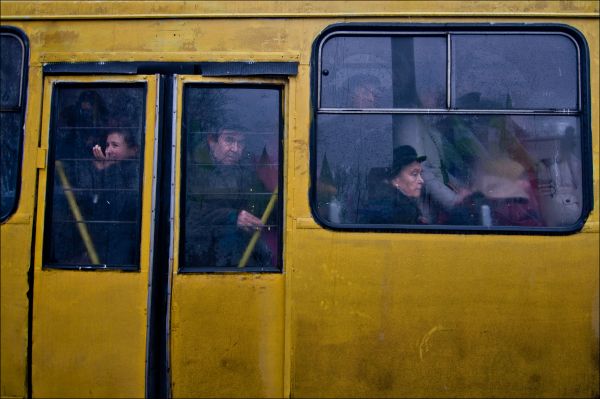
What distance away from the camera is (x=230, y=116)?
3.02 meters

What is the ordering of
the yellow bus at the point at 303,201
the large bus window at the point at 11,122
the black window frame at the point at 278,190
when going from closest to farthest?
the yellow bus at the point at 303,201 < the black window frame at the point at 278,190 < the large bus window at the point at 11,122

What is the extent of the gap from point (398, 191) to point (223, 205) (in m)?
1.05

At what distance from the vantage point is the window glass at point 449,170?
2.88 m

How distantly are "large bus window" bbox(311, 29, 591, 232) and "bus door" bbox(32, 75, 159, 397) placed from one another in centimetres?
111

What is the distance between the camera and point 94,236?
119 inches

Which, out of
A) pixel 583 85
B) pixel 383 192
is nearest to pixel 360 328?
pixel 383 192

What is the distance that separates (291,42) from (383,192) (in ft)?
3.47

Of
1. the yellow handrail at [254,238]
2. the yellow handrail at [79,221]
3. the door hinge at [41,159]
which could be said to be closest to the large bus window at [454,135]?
the yellow handrail at [254,238]

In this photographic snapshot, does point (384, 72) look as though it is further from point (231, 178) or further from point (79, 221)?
point (79, 221)

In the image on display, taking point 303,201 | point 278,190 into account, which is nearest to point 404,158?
point 303,201

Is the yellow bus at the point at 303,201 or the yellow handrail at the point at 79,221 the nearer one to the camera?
the yellow bus at the point at 303,201

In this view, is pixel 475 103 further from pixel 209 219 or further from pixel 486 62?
pixel 209 219

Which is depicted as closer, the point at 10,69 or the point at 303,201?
the point at 303,201

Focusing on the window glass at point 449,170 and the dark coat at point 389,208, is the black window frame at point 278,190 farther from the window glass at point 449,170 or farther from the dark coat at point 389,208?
the dark coat at point 389,208
